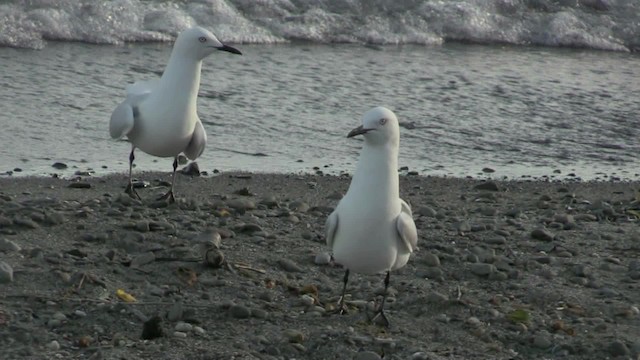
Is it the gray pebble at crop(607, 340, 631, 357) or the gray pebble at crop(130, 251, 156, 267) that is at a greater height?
the gray pebble at crop(607, 340, 631, 357)

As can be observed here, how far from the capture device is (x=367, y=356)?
5.00m

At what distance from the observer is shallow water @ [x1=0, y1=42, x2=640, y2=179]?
9.43 metres

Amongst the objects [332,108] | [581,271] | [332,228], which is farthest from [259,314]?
[332,108]

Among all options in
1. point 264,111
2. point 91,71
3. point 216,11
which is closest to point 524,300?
point 264,111

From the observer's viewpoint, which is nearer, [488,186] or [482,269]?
[482,269]

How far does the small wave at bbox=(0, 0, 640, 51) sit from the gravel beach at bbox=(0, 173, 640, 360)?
5692mm

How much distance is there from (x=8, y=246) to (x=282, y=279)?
135 cm

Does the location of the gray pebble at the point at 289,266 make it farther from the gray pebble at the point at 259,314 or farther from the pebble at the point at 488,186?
the pebble at the point at 488,186

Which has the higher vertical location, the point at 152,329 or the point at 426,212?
the point at 152,329

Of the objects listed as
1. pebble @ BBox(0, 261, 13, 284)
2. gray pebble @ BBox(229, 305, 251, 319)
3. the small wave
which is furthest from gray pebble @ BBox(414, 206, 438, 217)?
the small wave

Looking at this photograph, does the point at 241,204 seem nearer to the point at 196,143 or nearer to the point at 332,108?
the point at 196,143

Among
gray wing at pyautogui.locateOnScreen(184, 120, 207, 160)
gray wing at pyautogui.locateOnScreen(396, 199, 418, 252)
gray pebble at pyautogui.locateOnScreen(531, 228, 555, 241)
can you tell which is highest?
gray wing at pyautogui.locateOnScreen(396, 199, 418, 252)

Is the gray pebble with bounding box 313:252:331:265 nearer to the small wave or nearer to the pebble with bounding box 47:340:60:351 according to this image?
the pebble with bounding box 47:340:60:351

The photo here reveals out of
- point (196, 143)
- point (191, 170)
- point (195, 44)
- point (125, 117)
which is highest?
point (195, 44)
